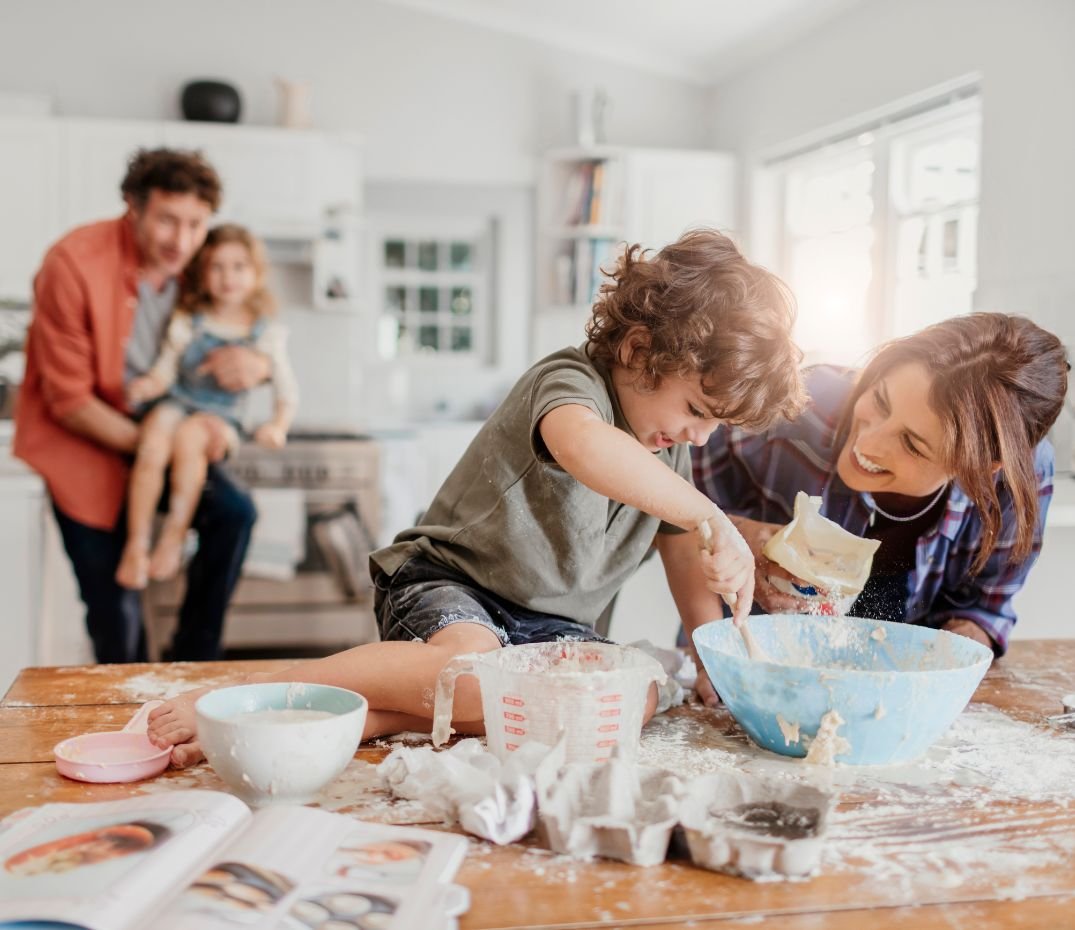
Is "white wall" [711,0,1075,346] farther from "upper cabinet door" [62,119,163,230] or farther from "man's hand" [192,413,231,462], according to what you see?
"upper cabinet door" [62,119,163,230]

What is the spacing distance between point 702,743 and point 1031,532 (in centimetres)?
67

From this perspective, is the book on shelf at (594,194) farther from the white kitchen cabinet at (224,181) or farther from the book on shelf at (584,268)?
the white kitchen cabinet at (224,181)

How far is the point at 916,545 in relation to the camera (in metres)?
1.58

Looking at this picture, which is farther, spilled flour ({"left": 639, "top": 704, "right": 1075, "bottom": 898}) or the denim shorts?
the denim shorts

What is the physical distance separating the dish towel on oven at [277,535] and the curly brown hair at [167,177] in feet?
3.57

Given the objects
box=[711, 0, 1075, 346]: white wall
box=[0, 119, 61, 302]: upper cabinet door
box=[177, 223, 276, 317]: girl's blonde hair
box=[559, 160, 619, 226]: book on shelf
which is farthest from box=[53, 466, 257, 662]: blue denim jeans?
box=[559, 160, 619, 226]: book on shelf

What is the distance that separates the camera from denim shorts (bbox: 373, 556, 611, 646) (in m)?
1.32

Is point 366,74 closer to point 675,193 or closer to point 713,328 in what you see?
point 675,193

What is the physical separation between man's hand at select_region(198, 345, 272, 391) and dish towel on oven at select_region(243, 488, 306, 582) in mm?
428

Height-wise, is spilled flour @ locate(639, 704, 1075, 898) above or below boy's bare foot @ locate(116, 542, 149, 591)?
above

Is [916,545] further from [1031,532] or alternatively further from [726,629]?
[726,629]

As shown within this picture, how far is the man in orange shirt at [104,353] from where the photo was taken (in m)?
2.56

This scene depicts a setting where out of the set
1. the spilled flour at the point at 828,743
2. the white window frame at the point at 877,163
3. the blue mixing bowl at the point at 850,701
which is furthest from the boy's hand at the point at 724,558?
the white window frame at the point at 877,163

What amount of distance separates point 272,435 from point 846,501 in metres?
2.09
